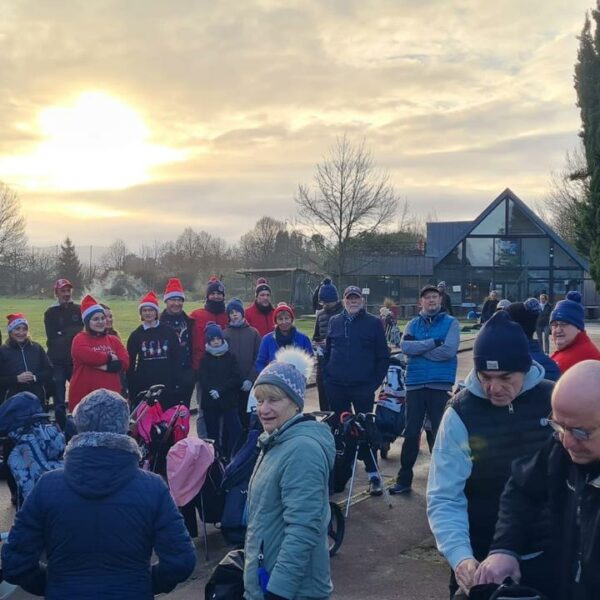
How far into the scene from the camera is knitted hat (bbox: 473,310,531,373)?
10.3 feet

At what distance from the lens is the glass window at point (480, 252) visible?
47344mm

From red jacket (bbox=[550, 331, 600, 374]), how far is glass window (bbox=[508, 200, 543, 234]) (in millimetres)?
41944

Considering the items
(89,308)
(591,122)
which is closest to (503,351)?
(89,308)

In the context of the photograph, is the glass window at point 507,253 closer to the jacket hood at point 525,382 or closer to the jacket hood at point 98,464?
the jacket hood at point 525,382

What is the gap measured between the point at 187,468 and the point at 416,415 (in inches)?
99.8

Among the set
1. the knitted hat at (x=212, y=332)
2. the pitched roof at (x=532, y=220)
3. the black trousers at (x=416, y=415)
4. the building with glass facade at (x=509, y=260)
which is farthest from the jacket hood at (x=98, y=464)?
the pitched roof at (x=532, y=220)

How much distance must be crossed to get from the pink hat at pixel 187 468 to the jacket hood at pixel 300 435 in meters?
2.73

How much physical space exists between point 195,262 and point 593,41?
174ft

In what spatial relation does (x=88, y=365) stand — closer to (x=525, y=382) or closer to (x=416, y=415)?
(x=416, y=415)

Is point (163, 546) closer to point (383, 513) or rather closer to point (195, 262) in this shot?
point (383, 513)

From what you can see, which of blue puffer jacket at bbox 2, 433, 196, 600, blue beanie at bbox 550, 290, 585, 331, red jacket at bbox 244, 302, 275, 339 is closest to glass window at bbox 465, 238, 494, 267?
red jacket at bbox 244, 302, 275, 339

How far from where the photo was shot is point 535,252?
4653 cm

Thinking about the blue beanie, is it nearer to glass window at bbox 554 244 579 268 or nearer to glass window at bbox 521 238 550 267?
glass window at bbox 521 238 550 267

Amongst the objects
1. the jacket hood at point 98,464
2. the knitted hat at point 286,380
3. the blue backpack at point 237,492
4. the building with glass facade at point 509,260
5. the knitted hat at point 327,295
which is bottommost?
the blue backpack at point 237,492
